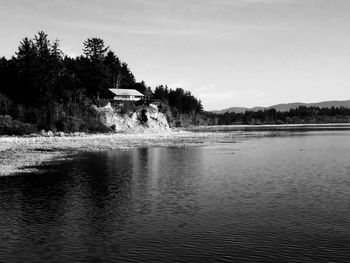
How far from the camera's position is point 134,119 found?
136m

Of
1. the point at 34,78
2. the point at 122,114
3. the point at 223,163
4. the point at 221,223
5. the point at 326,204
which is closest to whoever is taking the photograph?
the point at 221,223

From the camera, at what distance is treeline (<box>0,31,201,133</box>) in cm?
10750

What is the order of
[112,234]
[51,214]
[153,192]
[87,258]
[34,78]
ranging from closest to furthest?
1. [87,258]
2. [112,234]
3. [51,214]
4. [153,192]
5. [34,78]

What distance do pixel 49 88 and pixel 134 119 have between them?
3391 cm

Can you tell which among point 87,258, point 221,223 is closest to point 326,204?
point 221,223

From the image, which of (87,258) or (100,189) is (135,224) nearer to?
(87,258)

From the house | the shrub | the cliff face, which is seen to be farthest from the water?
the house

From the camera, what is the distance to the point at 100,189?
107ft

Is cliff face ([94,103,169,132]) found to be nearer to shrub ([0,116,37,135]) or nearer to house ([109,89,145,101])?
house ([109,89,145,101])

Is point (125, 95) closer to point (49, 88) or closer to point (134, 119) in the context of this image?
point (134, 119)

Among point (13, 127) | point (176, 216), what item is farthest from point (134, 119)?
point (176, 216)

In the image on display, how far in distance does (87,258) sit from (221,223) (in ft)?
26.8

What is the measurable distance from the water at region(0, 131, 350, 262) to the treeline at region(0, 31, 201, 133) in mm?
70326

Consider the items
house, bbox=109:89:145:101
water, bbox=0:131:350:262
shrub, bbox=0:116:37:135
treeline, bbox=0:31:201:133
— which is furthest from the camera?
house, bbox=109:89:145:101
